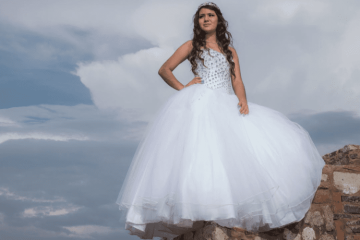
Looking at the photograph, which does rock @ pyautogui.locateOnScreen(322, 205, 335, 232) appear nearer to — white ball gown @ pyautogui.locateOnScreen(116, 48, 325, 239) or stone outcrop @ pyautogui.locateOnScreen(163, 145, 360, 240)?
stone outcrop @ pyautogui.locateOnScreen(163, 145, 360, 240)

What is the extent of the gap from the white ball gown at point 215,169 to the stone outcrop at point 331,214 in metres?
0.39

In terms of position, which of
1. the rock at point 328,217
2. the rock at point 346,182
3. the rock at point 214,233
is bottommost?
the rock at point 214,233

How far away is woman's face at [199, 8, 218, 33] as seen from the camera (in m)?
4.61

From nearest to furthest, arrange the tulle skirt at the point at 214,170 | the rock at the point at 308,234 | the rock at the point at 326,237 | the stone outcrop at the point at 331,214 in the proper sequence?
the tulle skirt at the point at 214,170, the stone outcrop at the point at 331,214, the rock at the point at 308,234, the rock at the point at 326,237

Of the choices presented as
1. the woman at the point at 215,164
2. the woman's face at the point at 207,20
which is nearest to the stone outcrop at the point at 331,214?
the woman at the point at 215,164

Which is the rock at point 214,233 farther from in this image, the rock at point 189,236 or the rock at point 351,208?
the rock at point 351,208

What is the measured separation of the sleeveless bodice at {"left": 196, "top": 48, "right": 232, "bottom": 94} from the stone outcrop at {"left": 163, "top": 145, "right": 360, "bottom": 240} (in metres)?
1.73

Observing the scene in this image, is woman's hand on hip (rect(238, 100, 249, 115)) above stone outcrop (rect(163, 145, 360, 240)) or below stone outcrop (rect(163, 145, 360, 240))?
above

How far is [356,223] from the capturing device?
192 inches

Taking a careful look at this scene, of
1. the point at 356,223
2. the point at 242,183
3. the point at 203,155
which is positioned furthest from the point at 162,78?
the point at 356,223

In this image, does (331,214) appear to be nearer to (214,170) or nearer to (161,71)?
(214,170)

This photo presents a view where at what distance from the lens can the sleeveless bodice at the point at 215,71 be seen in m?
4.29

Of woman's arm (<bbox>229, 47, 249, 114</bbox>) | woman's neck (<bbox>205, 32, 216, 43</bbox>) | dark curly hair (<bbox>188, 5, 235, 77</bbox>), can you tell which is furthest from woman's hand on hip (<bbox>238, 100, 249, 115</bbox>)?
woman's neck (<bbox>205, 32, 216, 43</bbox>)

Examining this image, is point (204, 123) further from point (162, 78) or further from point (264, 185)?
point (162, 78)
